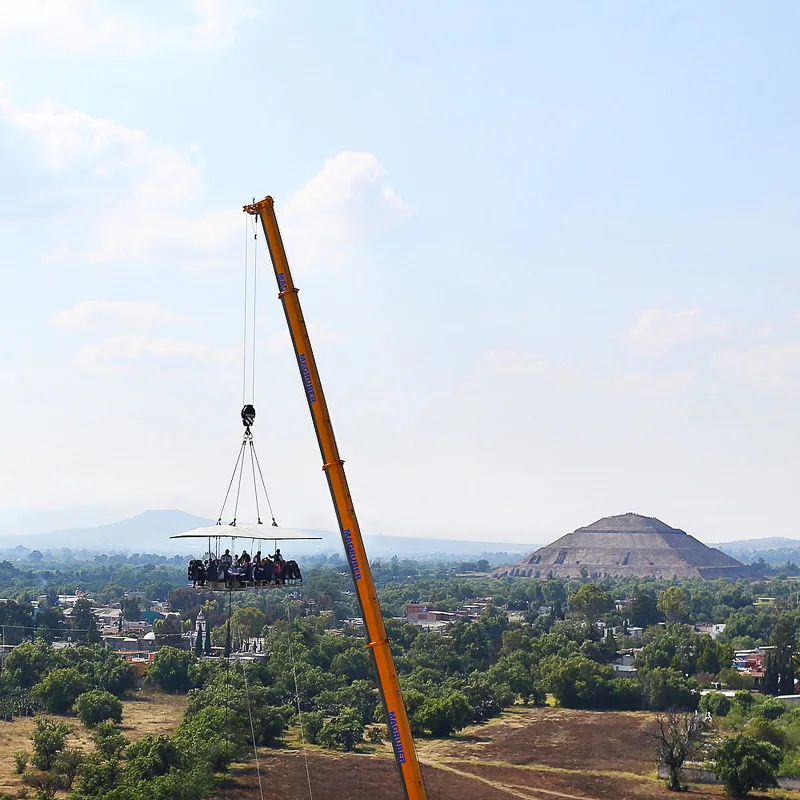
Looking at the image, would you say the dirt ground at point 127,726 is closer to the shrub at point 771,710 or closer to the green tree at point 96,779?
the green tree at point 96,779

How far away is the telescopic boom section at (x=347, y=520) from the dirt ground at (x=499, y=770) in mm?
34201

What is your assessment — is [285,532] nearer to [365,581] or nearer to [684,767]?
[365,581]

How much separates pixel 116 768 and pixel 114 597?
145224 millimetres

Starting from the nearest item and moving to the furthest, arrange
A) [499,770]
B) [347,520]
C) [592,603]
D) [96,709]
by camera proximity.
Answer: [347,520], [499,770], [96,709], [592,603]

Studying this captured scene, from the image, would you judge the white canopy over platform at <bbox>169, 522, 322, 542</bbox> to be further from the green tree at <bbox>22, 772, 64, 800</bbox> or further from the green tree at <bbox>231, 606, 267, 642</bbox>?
the green tree at <bbox>231, 606, 267, 642</bbox>

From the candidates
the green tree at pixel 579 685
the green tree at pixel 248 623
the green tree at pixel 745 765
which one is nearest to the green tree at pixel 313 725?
the green tree at pixel 579 685

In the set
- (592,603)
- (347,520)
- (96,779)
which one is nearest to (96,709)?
(96,779)

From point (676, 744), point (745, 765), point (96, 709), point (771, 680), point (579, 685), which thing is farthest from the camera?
point (771, 680)

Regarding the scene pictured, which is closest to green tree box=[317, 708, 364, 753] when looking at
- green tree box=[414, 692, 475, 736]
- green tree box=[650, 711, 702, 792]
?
green tree box=[414, 692, 475, 736]

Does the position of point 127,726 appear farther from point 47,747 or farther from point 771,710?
point 771,710

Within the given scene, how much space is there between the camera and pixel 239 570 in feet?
102

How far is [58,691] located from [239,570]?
59.1m

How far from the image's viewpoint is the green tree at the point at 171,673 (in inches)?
3639

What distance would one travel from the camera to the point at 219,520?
33.0m
